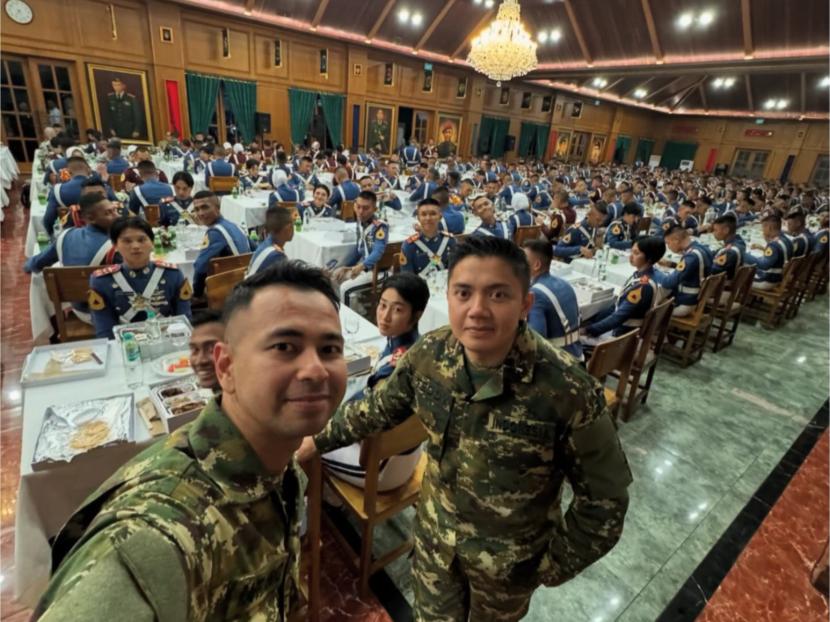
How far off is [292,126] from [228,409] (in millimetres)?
15660

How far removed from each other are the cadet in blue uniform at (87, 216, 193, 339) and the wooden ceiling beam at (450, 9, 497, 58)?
1632cm

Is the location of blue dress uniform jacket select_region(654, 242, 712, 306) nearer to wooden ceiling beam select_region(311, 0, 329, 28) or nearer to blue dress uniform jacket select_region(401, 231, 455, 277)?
blue dress uniform jacket select_region(401, 231, 455, 277)

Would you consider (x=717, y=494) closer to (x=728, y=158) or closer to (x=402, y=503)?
(x=402, y=503)

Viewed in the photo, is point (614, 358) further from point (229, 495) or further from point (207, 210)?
point (207, 210)

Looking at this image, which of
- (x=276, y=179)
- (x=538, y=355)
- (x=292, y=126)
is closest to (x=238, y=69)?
(x=292, y=126)

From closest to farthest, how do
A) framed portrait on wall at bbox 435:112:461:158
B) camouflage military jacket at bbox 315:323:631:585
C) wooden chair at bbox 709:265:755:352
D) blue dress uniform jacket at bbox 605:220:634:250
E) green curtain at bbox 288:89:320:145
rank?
camouflage military jacket at bbox 315:323:631:585, wooden chair at bbox 709:265:755:352, blue dress uniform jacket at bbox 605:220:634:250, green curtain at bbox 288:89:320:145, framed portrait on wall at bbox 435:112:461:158

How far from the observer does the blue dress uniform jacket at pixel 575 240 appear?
5246mm

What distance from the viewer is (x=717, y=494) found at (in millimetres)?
2805

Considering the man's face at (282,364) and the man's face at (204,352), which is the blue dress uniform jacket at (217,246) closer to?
the man's face at (204,352)

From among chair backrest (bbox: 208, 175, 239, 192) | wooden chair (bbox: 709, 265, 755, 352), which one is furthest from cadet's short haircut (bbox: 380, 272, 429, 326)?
chair backrest (bbox: 208, 175, 239, 192)

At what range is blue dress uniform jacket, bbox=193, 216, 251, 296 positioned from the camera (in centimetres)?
369

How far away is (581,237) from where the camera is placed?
17.6 ft

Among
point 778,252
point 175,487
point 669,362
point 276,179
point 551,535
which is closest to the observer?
point 175,487

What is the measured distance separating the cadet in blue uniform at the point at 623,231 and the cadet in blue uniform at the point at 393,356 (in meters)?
4.55
